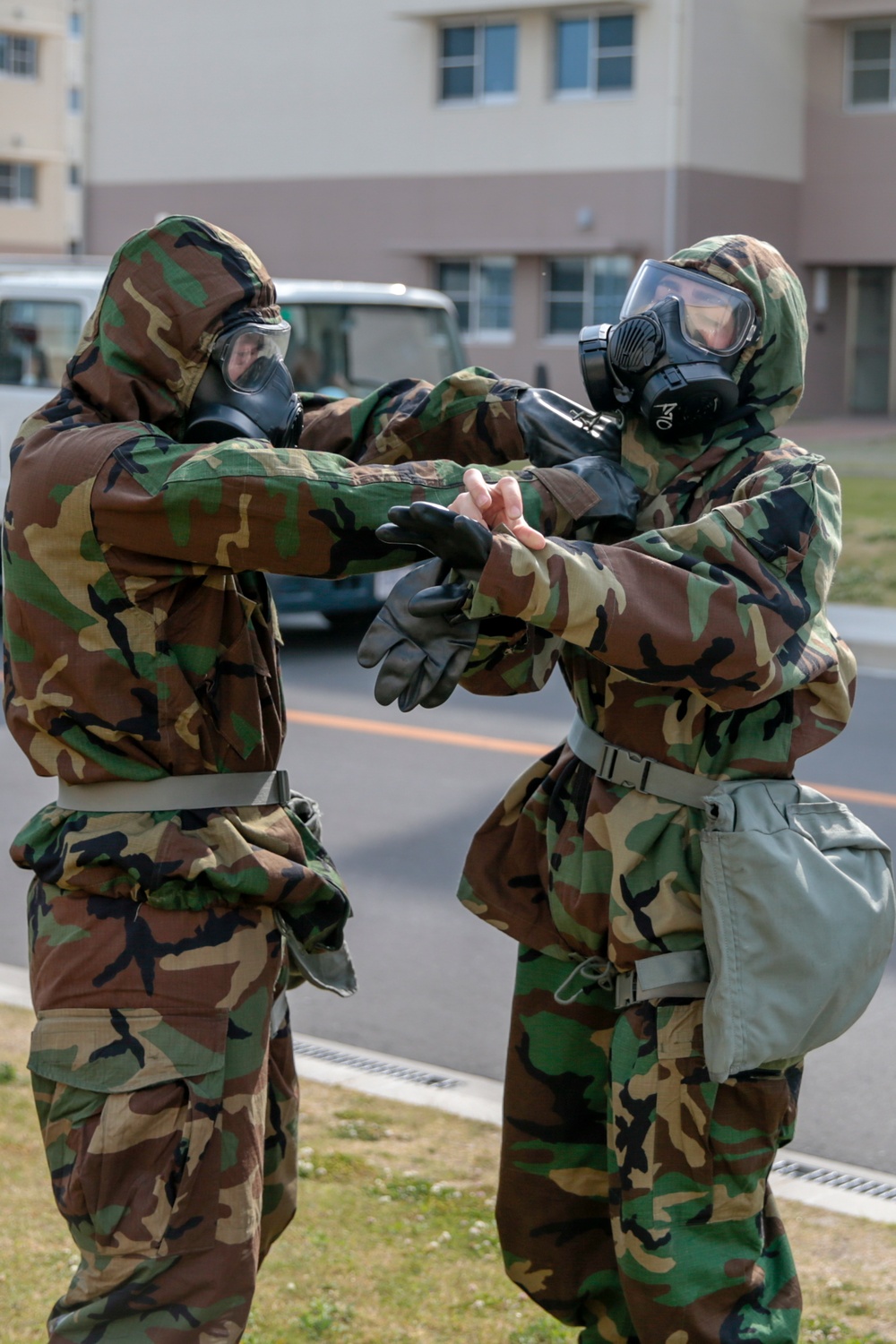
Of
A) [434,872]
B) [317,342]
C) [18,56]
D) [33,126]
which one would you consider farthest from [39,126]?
[434,872]

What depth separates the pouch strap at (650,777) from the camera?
9.03 ft

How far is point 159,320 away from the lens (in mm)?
2684

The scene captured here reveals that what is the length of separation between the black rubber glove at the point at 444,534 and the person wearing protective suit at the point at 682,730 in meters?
0.07

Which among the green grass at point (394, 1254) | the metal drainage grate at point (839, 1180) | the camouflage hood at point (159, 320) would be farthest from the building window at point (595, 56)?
the camouflage hood at point (159, 320)

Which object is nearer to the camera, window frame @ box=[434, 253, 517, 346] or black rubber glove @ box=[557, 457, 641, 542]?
black rubber glove @ box=[557, 457, 641, 542]

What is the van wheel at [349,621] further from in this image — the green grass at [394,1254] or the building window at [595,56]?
the building window at [595,56]

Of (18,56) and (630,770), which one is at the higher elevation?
(18,56)

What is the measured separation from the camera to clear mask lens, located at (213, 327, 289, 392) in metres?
2.74

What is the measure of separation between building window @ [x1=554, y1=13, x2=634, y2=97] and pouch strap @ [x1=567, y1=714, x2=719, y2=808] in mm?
27436

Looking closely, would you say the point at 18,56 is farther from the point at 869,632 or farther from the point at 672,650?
the point at 672,650

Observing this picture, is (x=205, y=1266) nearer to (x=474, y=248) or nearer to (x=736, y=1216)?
(x=736, y=1216)

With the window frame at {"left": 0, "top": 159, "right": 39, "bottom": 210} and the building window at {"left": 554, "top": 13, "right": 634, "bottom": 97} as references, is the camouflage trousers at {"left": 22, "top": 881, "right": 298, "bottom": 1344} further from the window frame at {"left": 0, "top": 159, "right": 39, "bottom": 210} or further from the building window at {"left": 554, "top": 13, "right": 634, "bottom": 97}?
the window frame at {"left": 0, "top": 159, "right": 39, "bottom": 210}

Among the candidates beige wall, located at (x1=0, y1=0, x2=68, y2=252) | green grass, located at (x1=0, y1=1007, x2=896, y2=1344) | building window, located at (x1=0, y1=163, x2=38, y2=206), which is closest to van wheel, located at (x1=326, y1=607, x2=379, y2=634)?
green grass, located at (x1=0, y1=1007, x2=896, y2=1344)

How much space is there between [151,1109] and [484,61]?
29.4 m
